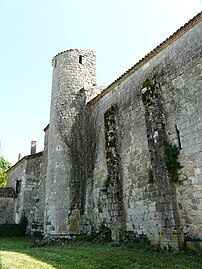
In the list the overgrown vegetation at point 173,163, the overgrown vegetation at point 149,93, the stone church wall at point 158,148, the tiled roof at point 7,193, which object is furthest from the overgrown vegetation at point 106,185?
the tiled roof at point 7,193

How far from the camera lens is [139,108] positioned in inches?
420

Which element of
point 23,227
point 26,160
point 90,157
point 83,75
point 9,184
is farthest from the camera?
point 9,184

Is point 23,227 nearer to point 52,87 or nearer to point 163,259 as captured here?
point 52,87

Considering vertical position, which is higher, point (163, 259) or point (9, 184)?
point (9, 184)

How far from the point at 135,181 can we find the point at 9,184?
1542 cm

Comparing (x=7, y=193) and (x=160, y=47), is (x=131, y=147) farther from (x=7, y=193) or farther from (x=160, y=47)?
(x=7, y=193)

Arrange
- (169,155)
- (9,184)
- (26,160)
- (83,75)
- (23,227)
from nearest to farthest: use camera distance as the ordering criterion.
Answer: (169,155) → (83,75) → (23,227) → (26,160) → (9,184)

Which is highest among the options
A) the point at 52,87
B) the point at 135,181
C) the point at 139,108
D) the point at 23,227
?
the point at 52,87

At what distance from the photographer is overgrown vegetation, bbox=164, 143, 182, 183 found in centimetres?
833

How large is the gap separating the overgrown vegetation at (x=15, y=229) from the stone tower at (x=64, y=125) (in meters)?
5.09

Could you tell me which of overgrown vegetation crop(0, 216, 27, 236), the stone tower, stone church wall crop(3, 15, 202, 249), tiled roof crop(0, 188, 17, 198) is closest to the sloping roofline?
stone church wall crop(3, 15, 202, 249)

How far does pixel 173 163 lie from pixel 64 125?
6.75 meters

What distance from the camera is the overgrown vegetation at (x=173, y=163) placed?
27.3 feet

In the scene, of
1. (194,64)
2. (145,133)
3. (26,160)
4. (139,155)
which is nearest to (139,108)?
(145,133)
